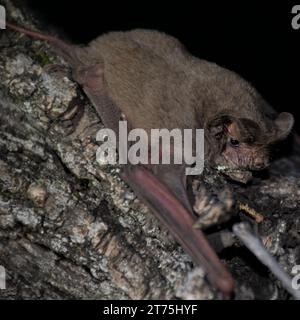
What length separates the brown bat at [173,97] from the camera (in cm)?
432

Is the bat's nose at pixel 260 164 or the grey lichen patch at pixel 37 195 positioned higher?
the bat's nose at pixel 260 164

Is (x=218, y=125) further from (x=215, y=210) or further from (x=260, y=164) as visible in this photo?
(x=215, y=210)

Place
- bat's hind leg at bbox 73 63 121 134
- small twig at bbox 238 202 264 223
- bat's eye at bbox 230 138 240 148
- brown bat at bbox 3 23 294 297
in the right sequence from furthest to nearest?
1. bat's eye at bbox 230 138 240 148
2. brown bat at bbox 3 23 294 297
3. bat's hind leg at bbox 73 63 121 134
4. small twig at bbox 238 202 264 223

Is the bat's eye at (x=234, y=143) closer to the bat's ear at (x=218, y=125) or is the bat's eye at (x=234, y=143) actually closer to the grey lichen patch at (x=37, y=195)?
the bat's ear at (x=218, y=125)

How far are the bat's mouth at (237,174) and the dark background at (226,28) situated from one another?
2128 millimetres

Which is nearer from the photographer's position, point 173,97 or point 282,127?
point 173,97

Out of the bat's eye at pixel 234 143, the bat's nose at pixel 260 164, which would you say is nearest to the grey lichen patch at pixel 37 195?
the bat's eye at pixel 234 143

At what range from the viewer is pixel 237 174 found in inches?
172

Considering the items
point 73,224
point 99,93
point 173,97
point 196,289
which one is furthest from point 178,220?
point 99,93

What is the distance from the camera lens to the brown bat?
14.2ft

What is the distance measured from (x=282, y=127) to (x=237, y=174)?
25.6 inches

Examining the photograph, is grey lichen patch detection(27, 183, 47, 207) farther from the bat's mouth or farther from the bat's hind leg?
the bat's mouth

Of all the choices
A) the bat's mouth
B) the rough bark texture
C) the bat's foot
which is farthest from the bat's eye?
the bat's foot

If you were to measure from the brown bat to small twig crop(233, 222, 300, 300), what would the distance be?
1.03 metres
